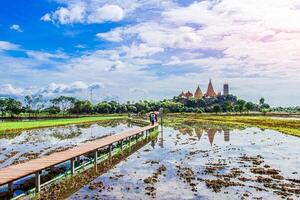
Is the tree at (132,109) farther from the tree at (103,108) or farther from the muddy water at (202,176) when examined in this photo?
the muddy water at (202,176)

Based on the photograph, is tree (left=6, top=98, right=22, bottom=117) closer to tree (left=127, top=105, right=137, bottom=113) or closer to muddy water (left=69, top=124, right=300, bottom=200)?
tree (left=127, top=105, right=137, bottom=113)

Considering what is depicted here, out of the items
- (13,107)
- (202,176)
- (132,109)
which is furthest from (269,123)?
(132,109)

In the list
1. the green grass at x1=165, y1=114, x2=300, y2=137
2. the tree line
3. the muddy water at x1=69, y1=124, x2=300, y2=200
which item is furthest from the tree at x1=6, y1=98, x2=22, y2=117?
the muddy water at x1=69, y1=124, x2=300, y2=200

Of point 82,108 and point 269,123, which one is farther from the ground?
point 82,108

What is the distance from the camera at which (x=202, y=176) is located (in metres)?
16.4

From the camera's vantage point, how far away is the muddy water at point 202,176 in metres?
13.3

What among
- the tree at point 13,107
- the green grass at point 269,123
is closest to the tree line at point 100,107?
the tree at point 13,107

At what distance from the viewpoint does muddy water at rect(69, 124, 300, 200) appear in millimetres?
13297

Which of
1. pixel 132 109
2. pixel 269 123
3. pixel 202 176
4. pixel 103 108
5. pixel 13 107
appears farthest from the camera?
pixel 132 109

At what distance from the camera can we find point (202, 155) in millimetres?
22984

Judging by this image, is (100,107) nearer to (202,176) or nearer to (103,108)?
(103,108)

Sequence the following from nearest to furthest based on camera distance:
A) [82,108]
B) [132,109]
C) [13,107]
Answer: [13,107] → [82,108] → [132,109]

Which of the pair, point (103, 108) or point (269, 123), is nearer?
point (269, 123)

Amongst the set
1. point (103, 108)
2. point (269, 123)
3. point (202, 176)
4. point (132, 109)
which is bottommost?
point (202, 176)
